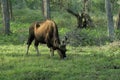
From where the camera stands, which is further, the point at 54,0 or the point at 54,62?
the point at 54,0

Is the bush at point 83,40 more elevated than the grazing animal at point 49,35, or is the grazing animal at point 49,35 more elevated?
the grazing animal at point 49,35

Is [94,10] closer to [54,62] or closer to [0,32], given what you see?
[0,32]

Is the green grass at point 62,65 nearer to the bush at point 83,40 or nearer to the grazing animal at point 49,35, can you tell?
the grazing animal at point 49,35

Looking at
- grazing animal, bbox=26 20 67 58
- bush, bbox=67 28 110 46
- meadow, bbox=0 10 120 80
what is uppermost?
grazing animal, bbox=26 20 67 58

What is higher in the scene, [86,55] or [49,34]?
[49,34]

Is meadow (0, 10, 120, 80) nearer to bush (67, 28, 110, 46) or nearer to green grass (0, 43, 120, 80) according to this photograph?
green grass (0, 43, 120, 80)

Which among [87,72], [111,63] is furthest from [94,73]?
[111,63]

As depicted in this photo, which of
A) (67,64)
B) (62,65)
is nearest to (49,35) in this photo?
(67,64)

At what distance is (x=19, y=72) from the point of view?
13.8m

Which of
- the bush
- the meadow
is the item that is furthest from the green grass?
the bush

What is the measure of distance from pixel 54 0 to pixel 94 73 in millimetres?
28560

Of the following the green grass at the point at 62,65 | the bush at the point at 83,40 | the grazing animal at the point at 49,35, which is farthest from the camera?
the bush at the point at 83,40

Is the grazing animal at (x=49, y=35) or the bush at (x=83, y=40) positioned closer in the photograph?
the grazing animal at (x=49, y=35)

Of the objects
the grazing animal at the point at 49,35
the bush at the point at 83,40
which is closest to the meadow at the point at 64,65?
the grazing animal at the point at 49,35
